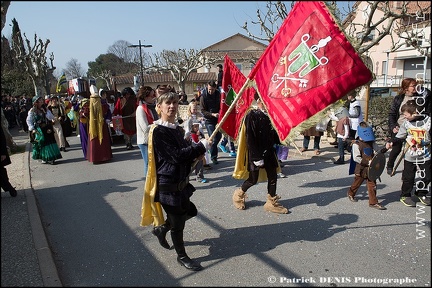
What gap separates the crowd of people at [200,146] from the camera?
312 cm

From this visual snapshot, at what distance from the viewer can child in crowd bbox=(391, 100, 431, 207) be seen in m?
4.51

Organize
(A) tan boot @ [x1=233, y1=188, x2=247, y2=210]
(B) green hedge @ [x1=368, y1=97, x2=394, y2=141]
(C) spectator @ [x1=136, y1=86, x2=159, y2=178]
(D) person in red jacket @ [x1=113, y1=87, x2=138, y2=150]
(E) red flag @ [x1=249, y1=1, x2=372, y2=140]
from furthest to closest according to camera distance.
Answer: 1. (D) person in red jacket @ [x1=113, y1=87, x2=138, y2=150]
2. (B) green hedge @ [x1=368, y1=97, x2=394, y2=141]
3. (C) spectator @ [x1=136, y1=86, x2=159, y2=178]
4. (A) tan boot @ [x1=233, y1=188, x2=247, y2=210]
5. (E) red flag @ [x1=249, y1=1, x2=372, y2=140]

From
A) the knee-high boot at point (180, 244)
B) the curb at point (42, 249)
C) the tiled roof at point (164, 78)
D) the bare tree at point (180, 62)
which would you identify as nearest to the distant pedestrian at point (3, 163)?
the curb at point (42, 249)

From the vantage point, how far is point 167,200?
3.10m

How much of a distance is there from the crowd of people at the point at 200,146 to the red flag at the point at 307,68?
275 millimetres

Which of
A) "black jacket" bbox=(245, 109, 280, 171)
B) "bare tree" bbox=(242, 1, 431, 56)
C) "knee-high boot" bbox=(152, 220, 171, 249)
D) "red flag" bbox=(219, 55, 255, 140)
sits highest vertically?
"bare tree" bbox=(242, 1, 431, 56)

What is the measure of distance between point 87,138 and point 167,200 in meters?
5.99

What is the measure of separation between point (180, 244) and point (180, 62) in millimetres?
34506

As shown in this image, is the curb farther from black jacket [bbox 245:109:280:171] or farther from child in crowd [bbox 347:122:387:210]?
child in crowd [bbox 347:122:387:210]

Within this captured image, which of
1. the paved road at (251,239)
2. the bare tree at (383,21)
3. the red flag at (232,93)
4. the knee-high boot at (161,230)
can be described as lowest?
the paved road at (251,239)

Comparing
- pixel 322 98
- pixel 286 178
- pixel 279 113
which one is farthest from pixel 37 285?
pixel 286 178

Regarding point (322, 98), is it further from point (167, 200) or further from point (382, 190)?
point (382, 190)

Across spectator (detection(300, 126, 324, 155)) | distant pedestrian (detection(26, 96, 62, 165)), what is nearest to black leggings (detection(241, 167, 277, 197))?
spectator (detection(300, 126, 324, 155))

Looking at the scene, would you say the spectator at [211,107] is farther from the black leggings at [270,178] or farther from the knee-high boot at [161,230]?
the knee-high boot at [161,230]
